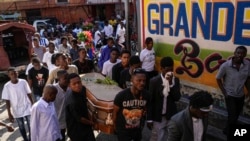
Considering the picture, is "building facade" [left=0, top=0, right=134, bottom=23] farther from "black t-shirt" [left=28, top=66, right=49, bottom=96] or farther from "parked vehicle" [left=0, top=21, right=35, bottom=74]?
"black t-shirt" [left=28, top=66, right=49, bottom=96]

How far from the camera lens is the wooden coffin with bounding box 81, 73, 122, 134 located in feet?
15.1

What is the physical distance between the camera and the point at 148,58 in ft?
23.1

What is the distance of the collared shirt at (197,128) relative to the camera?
3.07m

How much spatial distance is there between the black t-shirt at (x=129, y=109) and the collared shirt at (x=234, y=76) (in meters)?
1.79

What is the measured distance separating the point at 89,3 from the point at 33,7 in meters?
4.89

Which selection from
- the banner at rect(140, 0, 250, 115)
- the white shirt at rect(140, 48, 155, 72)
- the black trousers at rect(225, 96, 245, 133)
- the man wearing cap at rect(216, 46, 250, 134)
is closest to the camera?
the man wearing cap at rect(216, 46, 250, 134)

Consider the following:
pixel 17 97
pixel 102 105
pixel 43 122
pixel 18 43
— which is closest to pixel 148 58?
pixel 102 105

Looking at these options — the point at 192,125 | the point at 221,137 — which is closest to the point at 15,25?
the point at 221,137

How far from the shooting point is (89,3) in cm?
2709

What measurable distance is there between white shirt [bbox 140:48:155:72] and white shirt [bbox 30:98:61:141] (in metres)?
3.16

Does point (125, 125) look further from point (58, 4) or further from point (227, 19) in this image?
point (58, 4)

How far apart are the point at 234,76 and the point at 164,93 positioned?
4.53 ft

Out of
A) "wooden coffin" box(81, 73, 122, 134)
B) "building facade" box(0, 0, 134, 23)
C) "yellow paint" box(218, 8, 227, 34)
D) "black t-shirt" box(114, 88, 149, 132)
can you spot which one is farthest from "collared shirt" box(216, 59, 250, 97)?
"building facade" box(0, 0, 134, 23)

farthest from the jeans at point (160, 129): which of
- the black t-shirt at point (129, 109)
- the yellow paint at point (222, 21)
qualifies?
the yellow paint at point (222, 21)
